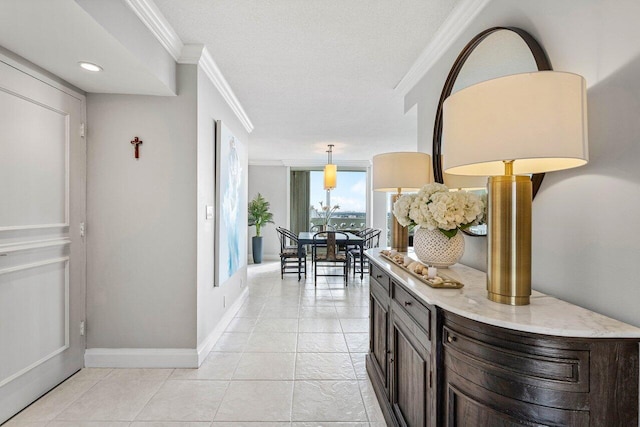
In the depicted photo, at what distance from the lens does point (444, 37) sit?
7.31 feet

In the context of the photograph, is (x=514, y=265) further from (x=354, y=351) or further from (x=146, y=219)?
(x=146, y=219)

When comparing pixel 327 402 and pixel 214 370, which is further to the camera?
pixel 214 370

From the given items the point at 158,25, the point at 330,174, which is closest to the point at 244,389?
the point at 158,25

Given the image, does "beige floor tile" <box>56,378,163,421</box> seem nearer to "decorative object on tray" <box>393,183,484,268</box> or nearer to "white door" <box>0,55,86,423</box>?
"white door" <box>0,55,86,423</box>

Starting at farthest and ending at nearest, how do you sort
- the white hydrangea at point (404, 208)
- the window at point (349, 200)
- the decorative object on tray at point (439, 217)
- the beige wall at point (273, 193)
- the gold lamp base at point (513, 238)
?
the window at point (349, 200) < the beige wall at point (273, 193) < the white hydrangea at point (404, 208) < the decorative object on tray at point (439, 217) < the gold lamp base at point (513, 238)

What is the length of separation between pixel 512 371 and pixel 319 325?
2.82 meters

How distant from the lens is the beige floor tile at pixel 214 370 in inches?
97.7

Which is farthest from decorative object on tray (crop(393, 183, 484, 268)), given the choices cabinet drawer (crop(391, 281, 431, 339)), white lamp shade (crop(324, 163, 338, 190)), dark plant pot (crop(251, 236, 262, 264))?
dark plant pot (crop(251, 236, 262, 264))

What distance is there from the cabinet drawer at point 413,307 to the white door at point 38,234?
2.27 metres

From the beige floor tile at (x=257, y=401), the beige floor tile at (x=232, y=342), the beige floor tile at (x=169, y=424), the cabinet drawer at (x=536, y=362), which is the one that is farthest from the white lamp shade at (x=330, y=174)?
the cabinet drawer at (x=536, y=362)

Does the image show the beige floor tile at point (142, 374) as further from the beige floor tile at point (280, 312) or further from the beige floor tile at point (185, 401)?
the beige floor tile at point (280, 312)

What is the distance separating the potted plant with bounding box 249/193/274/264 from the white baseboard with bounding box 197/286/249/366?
3310 millimetres

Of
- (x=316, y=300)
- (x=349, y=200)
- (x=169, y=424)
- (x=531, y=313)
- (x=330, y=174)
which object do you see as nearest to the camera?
(x=531, y=313)

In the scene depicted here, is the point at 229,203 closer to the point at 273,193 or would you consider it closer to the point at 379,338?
the point at 379,338
